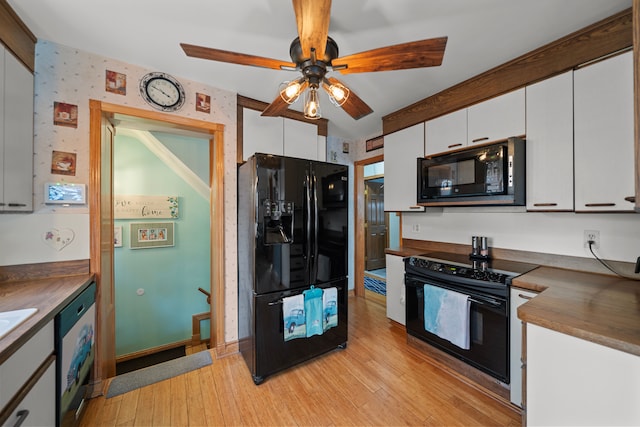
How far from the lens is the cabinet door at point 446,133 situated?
2234 mm

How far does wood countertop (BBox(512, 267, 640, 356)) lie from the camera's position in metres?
0.84

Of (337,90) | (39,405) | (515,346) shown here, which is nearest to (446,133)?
(337,90)

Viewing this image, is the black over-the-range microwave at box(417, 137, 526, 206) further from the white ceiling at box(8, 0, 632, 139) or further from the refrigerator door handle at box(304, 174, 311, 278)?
the refrigerator door handle at box(304, 174, 311, 278)

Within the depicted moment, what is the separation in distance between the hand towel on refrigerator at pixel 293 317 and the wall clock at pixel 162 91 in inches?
76.4

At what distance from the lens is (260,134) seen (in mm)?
2529

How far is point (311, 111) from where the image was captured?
5.14 feet

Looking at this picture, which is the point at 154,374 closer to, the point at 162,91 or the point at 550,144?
the point at 162,91

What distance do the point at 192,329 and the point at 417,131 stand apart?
4077 millimetres

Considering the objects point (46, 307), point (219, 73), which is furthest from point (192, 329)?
point (219, 73)

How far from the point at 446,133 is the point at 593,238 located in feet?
4.46

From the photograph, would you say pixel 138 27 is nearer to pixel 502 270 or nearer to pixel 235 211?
pixel 235 211

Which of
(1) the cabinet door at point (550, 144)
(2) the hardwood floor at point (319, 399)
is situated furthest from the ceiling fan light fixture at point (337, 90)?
(2) the hardwood floor at point (319, 399)

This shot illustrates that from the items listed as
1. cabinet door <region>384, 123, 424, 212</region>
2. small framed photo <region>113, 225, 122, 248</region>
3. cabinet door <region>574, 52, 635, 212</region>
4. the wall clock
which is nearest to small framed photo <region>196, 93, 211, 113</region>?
the wall clock

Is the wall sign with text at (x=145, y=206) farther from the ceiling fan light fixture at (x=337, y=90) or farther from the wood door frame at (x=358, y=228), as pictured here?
the ceiling fan light fixture at (x=337, y=90)
